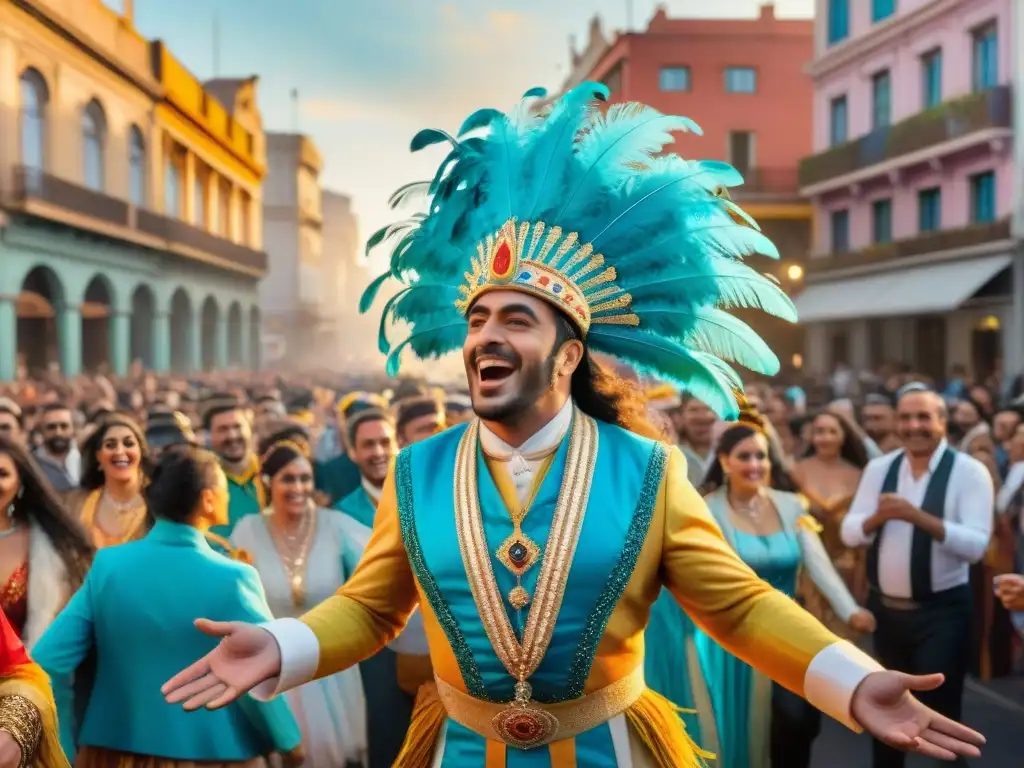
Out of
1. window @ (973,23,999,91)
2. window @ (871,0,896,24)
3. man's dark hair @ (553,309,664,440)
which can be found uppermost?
window @ (871,0,896,24)

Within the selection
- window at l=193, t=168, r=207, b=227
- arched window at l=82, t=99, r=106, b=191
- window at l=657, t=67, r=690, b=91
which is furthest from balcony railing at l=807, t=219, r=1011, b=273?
window at l=193, t=168, r=207, b=227

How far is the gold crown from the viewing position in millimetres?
3004

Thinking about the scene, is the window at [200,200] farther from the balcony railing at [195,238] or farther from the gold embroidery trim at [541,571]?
the gold embroidery trim at [541,571]

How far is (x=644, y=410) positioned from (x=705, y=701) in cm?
213

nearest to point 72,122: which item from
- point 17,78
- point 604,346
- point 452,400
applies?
point 17,78

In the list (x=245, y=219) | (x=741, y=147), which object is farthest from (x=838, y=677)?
(x=245, y=219)

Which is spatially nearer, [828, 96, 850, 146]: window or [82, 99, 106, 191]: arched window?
[82, 99, 106, 191]: arched window

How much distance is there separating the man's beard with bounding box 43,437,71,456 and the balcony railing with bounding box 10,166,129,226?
46.0 feet

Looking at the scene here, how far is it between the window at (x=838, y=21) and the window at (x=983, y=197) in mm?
6629

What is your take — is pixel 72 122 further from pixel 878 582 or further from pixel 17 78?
pixel 878 582

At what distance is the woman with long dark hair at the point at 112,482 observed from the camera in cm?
Result: 554

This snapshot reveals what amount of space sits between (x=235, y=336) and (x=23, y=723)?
1481 inches

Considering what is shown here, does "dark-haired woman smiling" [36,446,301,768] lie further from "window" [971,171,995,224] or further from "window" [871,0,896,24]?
"window" [871,0,896,24]

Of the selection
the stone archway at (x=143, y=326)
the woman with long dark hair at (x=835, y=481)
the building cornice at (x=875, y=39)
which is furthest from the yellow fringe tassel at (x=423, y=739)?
the stone archway at (x=143, y=326)
